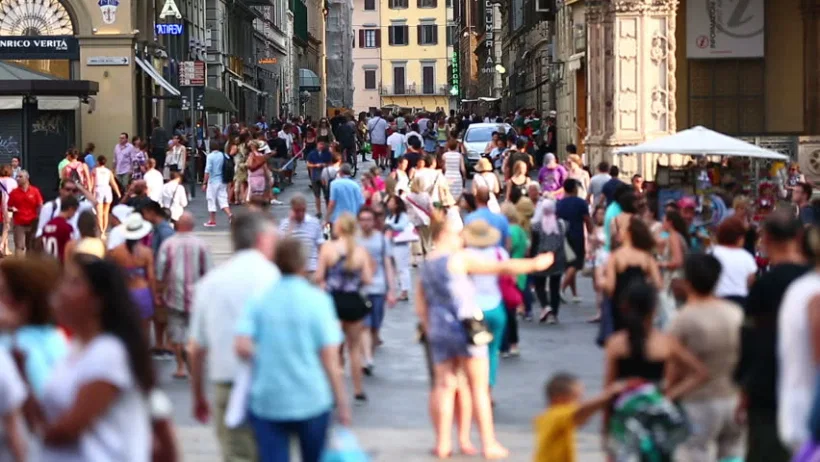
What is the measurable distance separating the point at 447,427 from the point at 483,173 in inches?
520

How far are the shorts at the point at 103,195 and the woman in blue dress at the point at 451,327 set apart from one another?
1751 centimetres

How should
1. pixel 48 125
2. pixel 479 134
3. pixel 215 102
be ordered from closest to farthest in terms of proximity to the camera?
pixel 48 125
pixel 479 134
pixel 215 102

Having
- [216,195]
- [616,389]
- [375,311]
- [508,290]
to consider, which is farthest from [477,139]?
[616,389]

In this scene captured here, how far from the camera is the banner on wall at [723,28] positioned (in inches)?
1331

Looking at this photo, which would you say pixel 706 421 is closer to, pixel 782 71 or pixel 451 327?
pixel 451 327

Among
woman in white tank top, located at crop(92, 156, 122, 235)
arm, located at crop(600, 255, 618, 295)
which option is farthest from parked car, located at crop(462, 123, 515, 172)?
arm, located at crop(600, 255, 618, 295)

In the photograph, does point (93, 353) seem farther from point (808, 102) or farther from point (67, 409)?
point (808, 102)

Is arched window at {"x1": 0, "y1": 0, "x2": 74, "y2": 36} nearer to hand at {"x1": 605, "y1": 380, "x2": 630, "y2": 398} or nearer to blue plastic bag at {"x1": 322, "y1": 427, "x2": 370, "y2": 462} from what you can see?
hand at {"x1": 605, "y1": 380, "x2": 630, "y2": 398}

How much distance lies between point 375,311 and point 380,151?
101 feet

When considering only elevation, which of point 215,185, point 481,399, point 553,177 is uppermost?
point 553,177

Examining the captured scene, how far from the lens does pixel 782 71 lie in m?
34.4

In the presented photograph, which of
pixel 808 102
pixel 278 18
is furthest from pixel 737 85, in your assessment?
pixel 278 18

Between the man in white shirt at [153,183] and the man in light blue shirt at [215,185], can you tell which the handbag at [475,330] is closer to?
the man in white shirt at [153,183]

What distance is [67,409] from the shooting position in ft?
20.5
